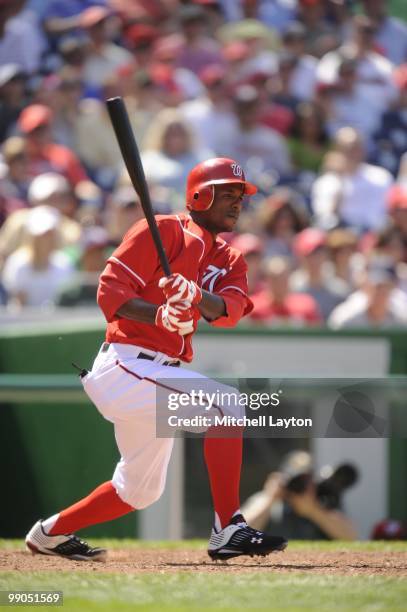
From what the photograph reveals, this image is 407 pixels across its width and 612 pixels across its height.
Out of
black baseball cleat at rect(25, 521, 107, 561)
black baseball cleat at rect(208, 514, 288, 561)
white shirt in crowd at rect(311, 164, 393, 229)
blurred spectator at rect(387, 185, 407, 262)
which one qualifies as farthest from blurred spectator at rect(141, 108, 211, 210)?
black baseball cleat at rect(208, 514, 288, 561)

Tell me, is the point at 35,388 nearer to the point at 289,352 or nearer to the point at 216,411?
the point at 289,352

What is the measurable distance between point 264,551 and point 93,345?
9.06 feet

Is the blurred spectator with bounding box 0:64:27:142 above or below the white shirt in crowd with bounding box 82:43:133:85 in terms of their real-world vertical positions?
above

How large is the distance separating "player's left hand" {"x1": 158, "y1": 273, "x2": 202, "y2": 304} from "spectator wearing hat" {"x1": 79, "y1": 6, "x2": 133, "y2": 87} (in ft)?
21.1

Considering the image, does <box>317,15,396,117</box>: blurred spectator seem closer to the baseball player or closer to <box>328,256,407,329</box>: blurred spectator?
<box>328,256,407,329</box>: blurred spectator

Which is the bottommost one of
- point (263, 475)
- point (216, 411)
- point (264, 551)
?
point (263, 475)

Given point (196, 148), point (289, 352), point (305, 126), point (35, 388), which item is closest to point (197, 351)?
point (289, 352)

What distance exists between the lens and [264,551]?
14.5 feet

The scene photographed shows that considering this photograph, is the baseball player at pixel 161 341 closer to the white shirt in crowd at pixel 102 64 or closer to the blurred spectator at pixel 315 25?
the white shirt in crowd at pixel 102 64

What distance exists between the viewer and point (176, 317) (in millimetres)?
4148

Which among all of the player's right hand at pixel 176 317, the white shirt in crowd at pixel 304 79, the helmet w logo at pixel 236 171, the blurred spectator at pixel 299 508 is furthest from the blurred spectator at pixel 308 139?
the player's right hand at pixel 176 317

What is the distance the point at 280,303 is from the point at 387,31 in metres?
5.46

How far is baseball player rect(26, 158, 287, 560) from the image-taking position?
4367 millimetres

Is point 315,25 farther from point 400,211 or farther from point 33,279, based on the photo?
point 33,279
